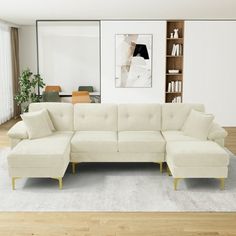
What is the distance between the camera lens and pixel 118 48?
825cm

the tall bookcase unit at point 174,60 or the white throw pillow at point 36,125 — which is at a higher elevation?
the tall bookcase unit at point 174,60

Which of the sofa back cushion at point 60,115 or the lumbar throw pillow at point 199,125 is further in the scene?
the sofa back cushion at point 60,115

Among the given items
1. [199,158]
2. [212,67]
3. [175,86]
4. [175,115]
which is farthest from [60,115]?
[212,67]

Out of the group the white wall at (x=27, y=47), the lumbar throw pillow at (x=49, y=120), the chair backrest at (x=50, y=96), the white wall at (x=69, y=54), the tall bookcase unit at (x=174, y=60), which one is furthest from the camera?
the white wall at (x=27, y=47)

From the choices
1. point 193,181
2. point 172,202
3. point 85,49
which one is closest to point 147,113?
point 193,181

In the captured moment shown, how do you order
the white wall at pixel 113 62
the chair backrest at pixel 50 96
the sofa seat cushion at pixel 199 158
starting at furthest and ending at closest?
the chair backrest at pixel 50 96
the white wall at pixel 113 62
the sofa seat cushion at pixel 199 158

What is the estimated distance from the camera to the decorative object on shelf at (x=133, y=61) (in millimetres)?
8203

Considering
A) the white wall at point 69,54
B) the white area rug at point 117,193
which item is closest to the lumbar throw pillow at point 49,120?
the white area rug at point 117,193

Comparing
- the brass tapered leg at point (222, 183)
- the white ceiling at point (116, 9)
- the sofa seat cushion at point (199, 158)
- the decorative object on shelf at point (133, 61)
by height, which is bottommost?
the brass tapered leg at point (222, 183)

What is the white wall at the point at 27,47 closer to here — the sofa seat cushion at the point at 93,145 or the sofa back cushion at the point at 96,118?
the sofa back cushion at the point at 96,118

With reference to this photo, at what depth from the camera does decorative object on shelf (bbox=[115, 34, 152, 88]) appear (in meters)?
8.20

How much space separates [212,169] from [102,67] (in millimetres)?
4542

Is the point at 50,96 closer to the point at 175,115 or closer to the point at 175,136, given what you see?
the point at 175,115

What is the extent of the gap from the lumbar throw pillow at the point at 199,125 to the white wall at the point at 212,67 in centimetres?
316
